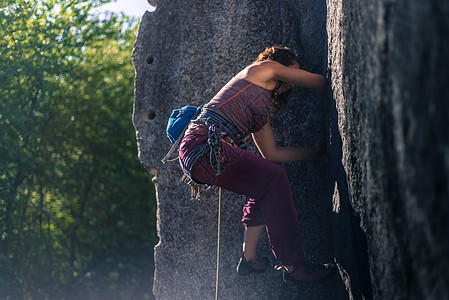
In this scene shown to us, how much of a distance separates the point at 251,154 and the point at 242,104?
0.29 m

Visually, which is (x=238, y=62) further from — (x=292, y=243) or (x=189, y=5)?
(x=292, y=243)

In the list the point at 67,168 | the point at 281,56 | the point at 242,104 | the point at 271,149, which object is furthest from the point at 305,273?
the point at 67,168

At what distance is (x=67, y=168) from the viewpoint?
26.8 ft

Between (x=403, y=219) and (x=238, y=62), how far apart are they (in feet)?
9.13

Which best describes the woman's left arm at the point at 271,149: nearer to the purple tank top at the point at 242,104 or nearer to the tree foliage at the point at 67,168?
the purple tank top at the point at 242,104

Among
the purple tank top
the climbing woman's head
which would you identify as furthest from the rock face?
the purple tank top

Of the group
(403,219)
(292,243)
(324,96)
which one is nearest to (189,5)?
(324,96)

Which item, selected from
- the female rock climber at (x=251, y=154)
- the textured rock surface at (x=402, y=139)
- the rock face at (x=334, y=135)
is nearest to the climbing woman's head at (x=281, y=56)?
the female rock climber at (x=251, y=154)

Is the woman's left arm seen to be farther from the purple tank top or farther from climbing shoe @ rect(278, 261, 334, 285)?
climbing shoe @ rect(278, 261, 334, 285)

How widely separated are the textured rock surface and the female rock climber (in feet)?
2.31

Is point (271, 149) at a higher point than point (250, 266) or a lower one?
higher

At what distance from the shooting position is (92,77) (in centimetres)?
875

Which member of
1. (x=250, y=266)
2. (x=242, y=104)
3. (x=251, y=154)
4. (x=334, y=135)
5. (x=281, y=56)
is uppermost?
(x=281, y=56)

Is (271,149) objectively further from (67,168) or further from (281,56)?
(67,168)
